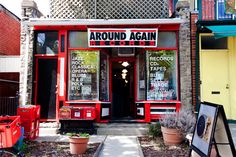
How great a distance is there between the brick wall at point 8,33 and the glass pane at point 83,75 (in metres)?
5.91

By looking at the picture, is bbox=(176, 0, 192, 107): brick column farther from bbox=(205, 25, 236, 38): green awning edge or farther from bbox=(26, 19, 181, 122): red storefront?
bbox=(205, 25, 236, 38): green awning edge

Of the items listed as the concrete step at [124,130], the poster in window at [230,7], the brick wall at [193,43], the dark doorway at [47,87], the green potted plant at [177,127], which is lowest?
the concrete step at [124,130]

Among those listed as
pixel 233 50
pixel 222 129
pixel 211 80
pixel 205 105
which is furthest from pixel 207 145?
pixel 233 50

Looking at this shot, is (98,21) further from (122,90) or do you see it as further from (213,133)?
(213,133)

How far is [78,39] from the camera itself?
948 cm

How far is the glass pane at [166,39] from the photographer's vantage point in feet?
31.0

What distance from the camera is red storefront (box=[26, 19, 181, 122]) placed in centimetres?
908

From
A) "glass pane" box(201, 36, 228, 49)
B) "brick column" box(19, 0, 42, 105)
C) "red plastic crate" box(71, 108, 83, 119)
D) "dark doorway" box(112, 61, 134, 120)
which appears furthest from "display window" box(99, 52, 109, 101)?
"glass pane" box(201, 36, 228, 49)

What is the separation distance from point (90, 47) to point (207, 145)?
5724 millimetres

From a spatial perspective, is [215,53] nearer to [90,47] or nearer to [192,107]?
[192,107]

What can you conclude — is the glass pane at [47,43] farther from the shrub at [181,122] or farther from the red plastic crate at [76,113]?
the shrub at [181,122]

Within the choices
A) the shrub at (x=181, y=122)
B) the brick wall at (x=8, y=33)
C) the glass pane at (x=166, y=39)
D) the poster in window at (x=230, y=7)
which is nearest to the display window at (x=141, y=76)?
the glass pane at (x=166, y=39)

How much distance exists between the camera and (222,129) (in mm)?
4707

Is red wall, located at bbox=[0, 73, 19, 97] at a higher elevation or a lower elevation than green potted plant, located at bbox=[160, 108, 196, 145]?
higher
